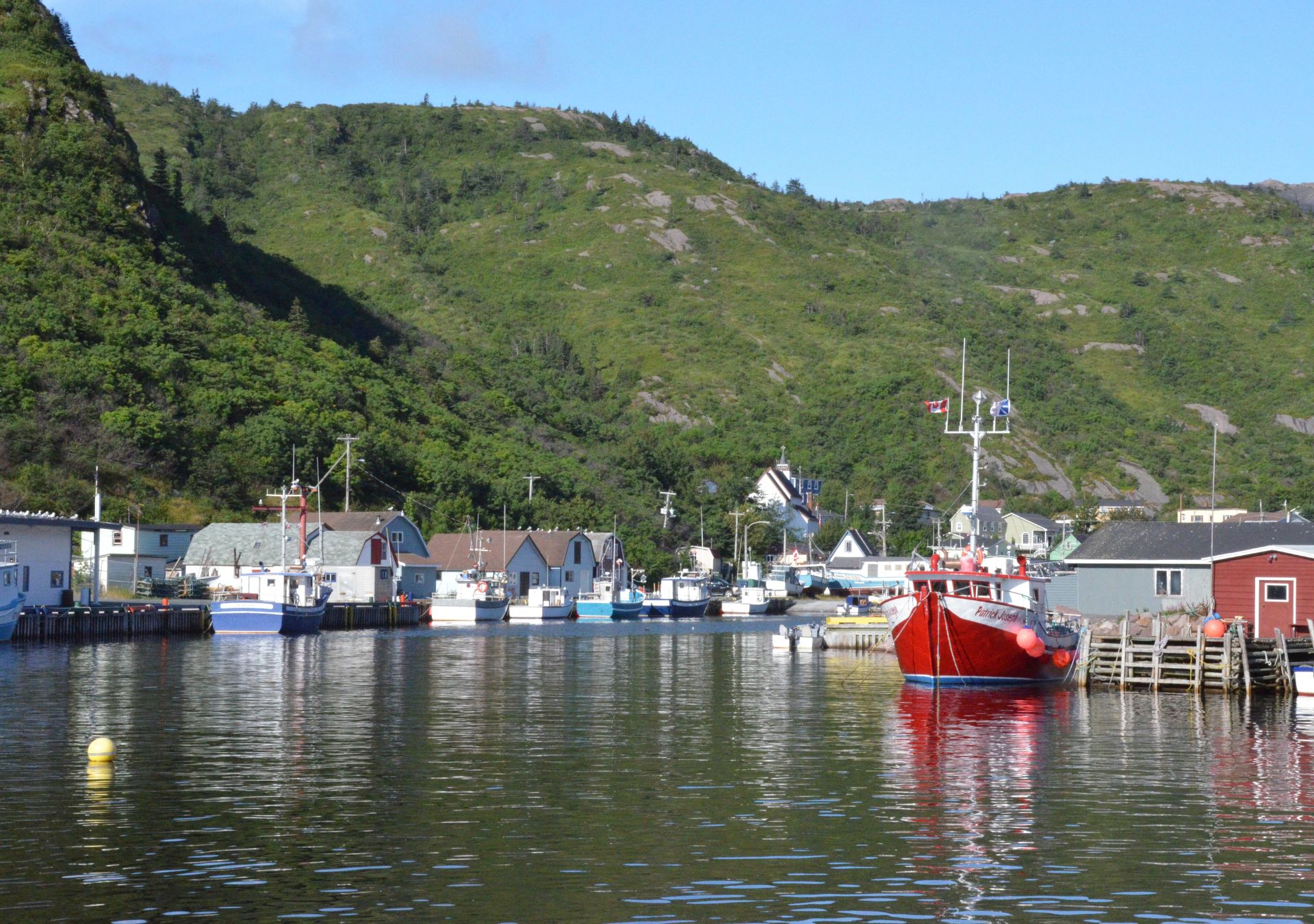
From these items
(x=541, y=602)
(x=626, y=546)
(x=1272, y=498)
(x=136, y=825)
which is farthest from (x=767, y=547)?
(x=136, y=825)

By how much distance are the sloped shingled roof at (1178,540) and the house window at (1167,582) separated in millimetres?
766

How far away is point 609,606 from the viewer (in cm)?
12456

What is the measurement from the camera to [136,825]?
25.1 m

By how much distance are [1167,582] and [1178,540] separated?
2.10m

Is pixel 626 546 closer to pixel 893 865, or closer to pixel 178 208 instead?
pixel 178 208

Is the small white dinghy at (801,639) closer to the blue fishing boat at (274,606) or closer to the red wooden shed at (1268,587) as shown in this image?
the red wooden shed at (1268,587)

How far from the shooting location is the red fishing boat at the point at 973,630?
5219 cm

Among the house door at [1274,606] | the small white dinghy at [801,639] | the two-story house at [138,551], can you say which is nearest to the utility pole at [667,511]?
the two-story house at [138,551]

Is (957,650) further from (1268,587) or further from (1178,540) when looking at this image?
(1178,540)

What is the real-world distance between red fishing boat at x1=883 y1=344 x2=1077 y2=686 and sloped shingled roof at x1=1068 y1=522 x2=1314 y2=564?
13.8 m

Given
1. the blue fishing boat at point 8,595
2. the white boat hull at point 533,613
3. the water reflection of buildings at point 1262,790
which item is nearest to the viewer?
the water reflection of buildings at point 1262,790

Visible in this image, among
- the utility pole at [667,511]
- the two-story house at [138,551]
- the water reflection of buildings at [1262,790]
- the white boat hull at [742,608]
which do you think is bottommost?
the white boat hull at [742,608]

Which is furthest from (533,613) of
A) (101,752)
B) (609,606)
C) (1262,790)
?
(1262,790)

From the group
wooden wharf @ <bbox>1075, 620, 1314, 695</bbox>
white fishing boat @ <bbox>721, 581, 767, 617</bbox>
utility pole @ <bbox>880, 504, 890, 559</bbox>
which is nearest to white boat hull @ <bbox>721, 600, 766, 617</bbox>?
white fishing boat @ <bbox>721, 581, 767, 617</bbox>
